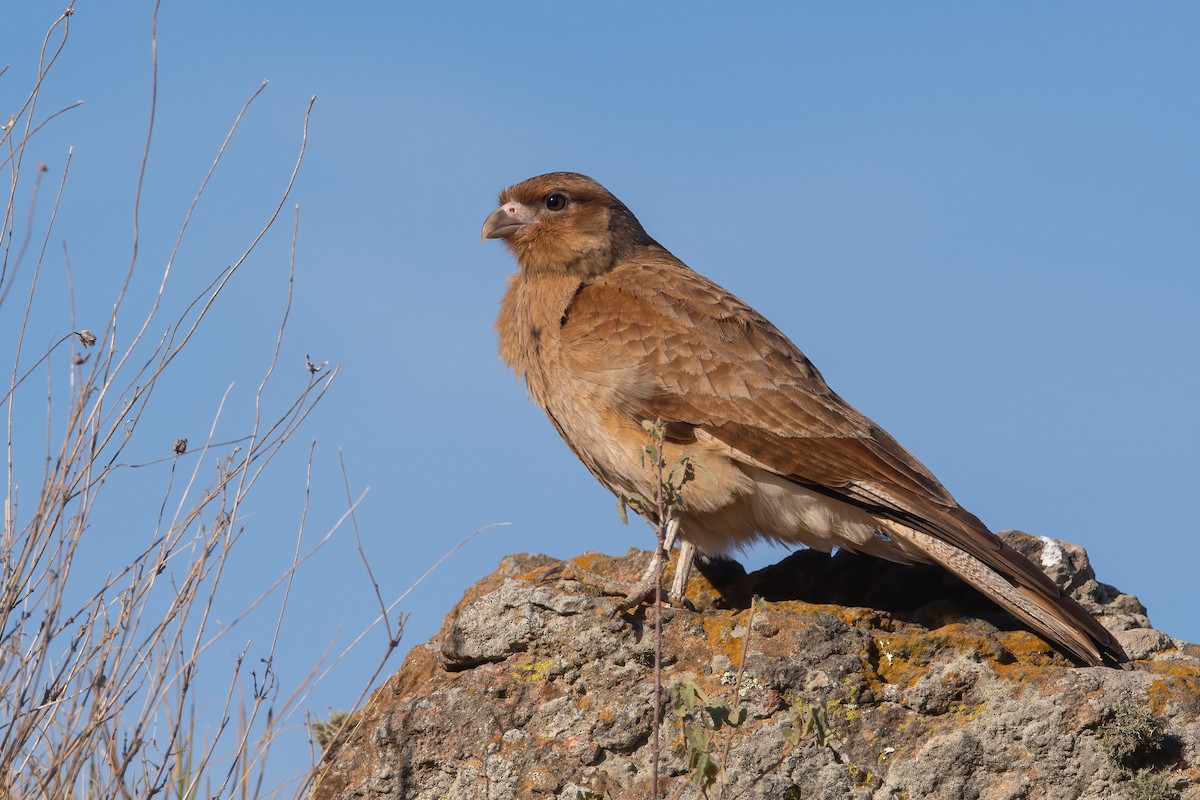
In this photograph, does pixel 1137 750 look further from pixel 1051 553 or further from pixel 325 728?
pixel 325 728

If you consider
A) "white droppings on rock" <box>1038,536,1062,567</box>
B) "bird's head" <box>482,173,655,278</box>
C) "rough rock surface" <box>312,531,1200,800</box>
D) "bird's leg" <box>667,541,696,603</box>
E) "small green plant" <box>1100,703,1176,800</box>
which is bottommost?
"small green plant" <box>1100,703,1176,800</box>

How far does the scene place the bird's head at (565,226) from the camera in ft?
21.5

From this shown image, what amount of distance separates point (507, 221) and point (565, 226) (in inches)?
15.5

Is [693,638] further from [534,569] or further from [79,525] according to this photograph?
[79,525]

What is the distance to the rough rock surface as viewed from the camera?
436 centimetres

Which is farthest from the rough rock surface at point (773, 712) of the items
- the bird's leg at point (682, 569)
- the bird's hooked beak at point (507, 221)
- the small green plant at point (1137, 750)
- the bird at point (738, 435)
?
the bird's hooked beak at point (507, 221)

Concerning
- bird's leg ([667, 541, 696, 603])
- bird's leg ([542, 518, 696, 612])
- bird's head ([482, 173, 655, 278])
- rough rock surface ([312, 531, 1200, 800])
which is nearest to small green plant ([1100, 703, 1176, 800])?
rough rock surface ([312, 531, 1200, 800])

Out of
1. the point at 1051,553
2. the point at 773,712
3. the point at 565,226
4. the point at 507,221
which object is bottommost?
the point at 773,712

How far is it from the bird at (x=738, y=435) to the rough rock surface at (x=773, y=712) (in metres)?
0.31

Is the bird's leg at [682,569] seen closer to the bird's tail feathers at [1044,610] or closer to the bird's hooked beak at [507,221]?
the bird's tail feathers at [1044,610]

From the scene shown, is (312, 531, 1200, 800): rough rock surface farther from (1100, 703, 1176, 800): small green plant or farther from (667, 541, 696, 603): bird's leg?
(667, 541, 696, 603): bird's leg

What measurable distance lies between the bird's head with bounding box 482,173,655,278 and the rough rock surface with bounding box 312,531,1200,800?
2110mm

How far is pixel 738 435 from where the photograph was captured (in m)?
5.53

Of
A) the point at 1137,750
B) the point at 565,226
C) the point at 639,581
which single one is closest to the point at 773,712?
the point at 639,581
